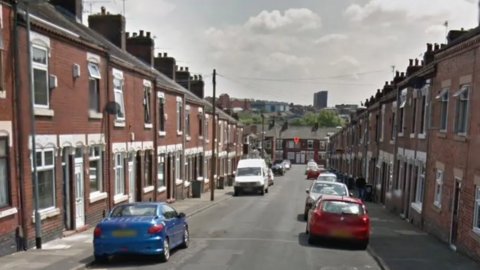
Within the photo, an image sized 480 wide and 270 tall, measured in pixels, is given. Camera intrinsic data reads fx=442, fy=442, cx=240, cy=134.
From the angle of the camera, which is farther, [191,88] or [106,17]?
[191,88]

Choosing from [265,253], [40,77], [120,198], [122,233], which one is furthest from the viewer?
[120,198]

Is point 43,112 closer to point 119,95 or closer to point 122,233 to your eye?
point 122,233

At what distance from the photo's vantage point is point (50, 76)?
41.4 ft

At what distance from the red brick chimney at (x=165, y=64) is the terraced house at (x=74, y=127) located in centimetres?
726

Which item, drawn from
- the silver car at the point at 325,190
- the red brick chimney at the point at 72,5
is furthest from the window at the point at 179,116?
the silver car at the point at 325,190

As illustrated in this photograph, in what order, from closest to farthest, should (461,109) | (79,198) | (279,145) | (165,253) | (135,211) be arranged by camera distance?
(165,253)
(135,211)
(461,109)
(79,198)
(279,145)

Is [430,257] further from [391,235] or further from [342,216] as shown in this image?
[391,235]

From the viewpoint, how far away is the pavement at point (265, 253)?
33.4 feet

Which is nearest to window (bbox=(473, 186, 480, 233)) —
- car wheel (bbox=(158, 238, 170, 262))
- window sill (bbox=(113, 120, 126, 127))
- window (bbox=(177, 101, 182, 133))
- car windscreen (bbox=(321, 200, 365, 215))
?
car windscreen (bbox=(321, 200, 365, 215))

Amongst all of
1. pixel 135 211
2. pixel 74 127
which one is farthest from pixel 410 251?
pixel 74 127

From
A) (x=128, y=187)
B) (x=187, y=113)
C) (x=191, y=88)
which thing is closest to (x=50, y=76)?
(x=128, y=187)

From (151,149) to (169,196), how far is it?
14.3 ft

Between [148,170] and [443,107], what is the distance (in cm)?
1376

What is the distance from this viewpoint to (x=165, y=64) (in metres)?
33.2
